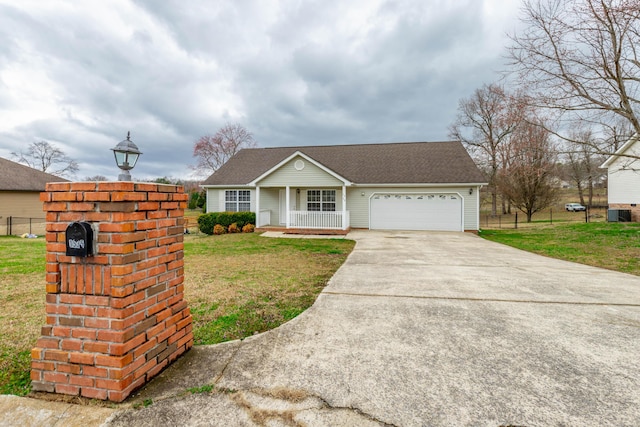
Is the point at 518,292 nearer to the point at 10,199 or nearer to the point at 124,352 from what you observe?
the point at 124,352

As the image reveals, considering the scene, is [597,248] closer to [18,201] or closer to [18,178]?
[18,201]

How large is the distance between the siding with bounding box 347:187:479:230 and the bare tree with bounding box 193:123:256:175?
23247 millimetres

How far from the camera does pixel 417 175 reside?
15977mm

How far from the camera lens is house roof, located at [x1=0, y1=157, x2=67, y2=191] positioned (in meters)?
19.5

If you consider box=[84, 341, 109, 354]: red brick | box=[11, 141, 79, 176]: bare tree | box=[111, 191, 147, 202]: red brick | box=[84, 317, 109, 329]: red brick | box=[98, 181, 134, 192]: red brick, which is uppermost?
box=[11, 141, 79, 176]: bare tree

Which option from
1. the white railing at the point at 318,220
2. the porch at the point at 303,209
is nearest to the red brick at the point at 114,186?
the porch at the point at 303,209

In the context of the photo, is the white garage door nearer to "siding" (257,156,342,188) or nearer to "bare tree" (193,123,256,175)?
"siding" (257,156,342,188)

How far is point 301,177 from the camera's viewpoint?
15.0 metres

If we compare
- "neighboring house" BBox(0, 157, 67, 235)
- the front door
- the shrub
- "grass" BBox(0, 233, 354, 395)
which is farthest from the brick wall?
"neighboring house" BBox(0, 157, 67, 235)

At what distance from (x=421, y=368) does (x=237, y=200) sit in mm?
16189

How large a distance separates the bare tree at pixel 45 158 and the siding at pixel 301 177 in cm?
3819

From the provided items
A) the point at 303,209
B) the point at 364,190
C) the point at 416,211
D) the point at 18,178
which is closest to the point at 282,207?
the point at 303,209

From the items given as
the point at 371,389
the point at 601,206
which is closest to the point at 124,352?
the point at 371,389

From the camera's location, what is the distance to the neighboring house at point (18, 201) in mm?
18578
